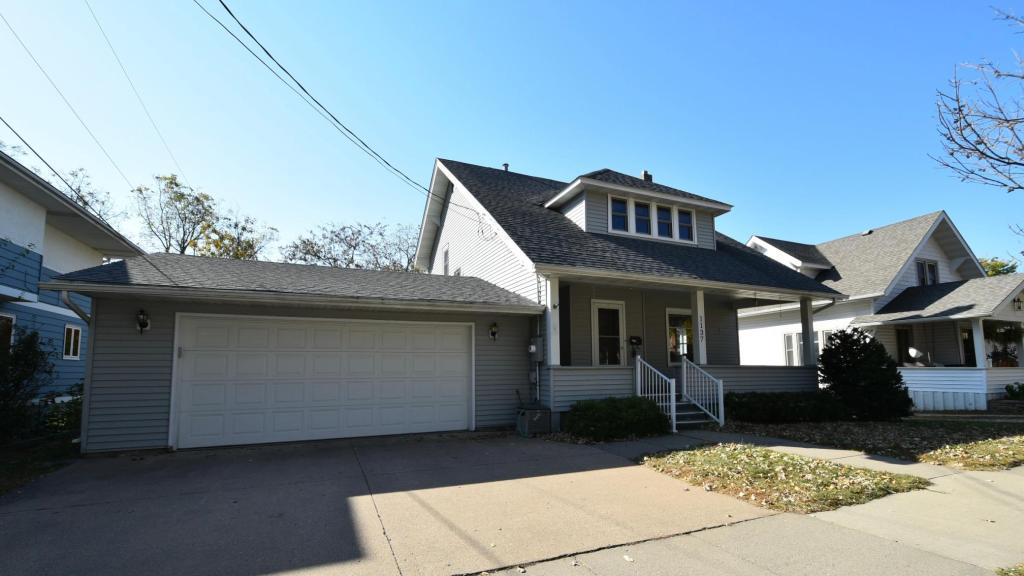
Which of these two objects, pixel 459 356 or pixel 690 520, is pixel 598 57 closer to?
pixel 459 356

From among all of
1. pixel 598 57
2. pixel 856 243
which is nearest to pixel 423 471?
pixel 598 57

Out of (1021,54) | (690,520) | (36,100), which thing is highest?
(36,100)

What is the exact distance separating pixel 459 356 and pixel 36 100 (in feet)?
27.0

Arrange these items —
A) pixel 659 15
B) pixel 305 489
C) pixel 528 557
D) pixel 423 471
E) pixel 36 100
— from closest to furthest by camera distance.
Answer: pixel 528 557 < pixel 305 489 < pixel 423 471 < pixel 36 100 < pixel 659 15

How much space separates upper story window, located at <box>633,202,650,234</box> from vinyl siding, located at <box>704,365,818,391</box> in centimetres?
399

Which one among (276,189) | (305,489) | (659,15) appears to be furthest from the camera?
(276,189)

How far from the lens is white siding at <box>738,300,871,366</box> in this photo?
18.7 meters

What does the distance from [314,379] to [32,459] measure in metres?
4.02

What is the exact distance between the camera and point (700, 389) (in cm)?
1181

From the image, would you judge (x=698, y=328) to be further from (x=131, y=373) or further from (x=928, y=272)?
(x=928, y=272)

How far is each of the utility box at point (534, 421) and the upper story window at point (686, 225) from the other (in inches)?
276

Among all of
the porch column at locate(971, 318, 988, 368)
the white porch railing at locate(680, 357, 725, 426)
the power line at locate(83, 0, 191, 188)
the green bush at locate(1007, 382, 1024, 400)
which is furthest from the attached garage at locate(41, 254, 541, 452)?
the green bush at locate(1007, 382, 1024, 400)

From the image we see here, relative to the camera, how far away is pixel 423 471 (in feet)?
22.8

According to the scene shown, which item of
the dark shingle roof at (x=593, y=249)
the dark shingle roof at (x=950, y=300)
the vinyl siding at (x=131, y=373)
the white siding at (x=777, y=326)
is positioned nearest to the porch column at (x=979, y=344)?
the dark shingle roof at (x=950, y=300)
